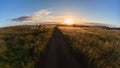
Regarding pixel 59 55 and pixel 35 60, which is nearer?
pixel 35 60

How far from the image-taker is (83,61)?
38.3 feet

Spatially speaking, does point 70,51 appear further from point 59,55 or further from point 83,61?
point 83,61

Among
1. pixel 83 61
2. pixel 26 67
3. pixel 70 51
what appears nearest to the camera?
pixel 26 67

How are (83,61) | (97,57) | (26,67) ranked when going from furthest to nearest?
(97,57) → (83,61) → (26,67)

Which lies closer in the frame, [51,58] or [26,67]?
[26,67]

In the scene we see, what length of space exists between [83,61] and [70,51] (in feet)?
7.29

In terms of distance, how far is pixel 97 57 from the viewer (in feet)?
42.2

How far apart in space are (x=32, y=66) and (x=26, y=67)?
11.5 inches

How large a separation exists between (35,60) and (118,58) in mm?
4946

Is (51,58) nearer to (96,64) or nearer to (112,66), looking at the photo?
(96,64)

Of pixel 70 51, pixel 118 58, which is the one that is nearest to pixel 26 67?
pixel 70 51

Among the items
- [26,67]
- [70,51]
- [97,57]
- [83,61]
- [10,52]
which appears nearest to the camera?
[26,67]

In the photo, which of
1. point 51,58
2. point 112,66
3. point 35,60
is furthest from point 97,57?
point 35,60

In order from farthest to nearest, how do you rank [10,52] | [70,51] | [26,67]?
[10,52]
[70,51]
[26,67]
